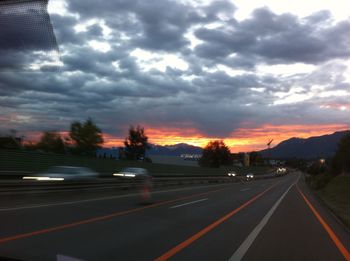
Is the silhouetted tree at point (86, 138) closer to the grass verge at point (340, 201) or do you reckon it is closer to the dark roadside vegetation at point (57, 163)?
the dark roadside vegetation at point (57, 163)

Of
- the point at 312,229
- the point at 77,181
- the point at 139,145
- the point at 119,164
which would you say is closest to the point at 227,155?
the point at 139,145

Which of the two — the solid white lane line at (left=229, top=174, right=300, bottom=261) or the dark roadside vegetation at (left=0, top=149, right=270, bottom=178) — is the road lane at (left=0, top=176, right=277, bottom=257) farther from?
the dark roadside vegetation at (left=0, top=149, right=270, bottom=178)

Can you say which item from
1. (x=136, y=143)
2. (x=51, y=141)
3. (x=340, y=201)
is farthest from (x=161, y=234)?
(x=136, y=143)

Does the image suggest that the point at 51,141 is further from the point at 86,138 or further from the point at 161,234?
the point at 161,234

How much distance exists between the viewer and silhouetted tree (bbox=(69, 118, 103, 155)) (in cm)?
8006

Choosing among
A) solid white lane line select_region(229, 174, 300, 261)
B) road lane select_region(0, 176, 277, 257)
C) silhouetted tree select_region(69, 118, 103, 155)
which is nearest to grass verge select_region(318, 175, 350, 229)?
solid white lane line select_region(229, 174, 300, 261)

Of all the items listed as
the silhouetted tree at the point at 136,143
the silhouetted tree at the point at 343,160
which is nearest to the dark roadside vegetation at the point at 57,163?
the silhouetted tree at the point at 343,160

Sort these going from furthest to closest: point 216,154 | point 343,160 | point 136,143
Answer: point 216,154 < point 136,143 < point 343,160

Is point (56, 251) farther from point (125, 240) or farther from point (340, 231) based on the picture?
point (340, 231)

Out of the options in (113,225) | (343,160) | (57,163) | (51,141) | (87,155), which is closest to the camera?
(113,225)

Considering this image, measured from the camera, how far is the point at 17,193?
920 inches

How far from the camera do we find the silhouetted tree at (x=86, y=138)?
263 feet

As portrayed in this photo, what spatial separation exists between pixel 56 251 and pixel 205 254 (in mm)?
2803

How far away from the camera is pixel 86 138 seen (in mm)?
80062
